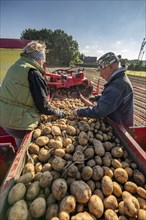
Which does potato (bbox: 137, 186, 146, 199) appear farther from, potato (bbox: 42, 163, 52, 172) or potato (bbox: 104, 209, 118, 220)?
potato (bbox: 42, 163, 52, 172)

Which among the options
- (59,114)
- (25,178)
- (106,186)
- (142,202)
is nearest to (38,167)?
(25,178)

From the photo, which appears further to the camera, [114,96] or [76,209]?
[114,96]

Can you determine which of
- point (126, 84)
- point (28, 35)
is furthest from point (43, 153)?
point (28, 35)

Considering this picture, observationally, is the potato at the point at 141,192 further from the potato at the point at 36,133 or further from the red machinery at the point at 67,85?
the red machinery at the point at 67,85

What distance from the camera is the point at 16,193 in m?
1.43

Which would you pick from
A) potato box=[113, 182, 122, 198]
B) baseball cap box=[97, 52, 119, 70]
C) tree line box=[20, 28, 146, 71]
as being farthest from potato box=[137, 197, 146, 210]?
tree line box=[20, 28, 146, 71]

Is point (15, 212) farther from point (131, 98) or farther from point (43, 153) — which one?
point (131, 98)

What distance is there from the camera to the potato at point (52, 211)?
136 centimetres

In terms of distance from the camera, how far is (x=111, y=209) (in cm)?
146

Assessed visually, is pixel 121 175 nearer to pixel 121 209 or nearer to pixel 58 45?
pixel 121 209

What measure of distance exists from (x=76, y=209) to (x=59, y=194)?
19cm

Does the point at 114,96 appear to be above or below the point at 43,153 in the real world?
above

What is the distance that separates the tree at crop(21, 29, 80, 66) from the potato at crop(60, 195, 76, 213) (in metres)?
58.0

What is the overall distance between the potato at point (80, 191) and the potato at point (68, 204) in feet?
0.17
